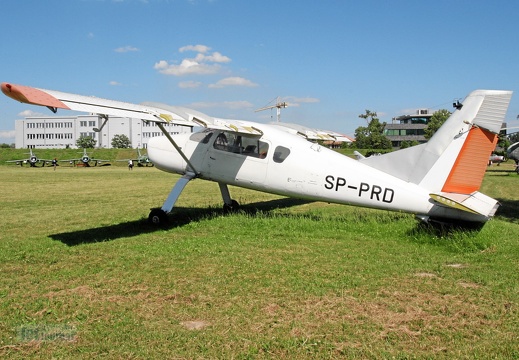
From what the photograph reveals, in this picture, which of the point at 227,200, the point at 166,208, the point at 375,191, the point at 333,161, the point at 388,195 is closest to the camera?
the point at 388,195

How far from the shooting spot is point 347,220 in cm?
998

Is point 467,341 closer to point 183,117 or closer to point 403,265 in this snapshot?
point 403,265

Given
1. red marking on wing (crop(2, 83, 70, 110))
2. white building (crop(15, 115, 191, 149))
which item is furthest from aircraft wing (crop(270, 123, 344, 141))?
white building (crop(15, 115, 191, 149))

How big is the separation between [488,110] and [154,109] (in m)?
6.99

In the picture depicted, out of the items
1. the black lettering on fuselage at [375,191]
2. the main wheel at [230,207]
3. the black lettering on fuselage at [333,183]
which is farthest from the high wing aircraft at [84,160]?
the black lettering on fuselage at [375,191]

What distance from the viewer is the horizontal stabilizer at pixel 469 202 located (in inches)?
287

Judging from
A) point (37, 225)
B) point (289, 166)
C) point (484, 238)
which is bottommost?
point (37, 225)

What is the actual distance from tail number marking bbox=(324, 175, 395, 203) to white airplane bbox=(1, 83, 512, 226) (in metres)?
0.02

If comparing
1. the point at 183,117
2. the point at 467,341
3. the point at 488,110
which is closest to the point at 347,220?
the point at 488,110

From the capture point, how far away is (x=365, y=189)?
28.7 feet

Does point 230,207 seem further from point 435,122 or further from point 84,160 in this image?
point 435,122

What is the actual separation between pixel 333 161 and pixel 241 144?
2.39 m

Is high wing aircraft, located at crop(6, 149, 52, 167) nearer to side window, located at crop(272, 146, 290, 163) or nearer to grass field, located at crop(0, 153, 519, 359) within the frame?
grass field, located at crop(0, 153, 519, 359)

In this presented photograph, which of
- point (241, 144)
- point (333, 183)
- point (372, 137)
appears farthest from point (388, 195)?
point (372, 137)
